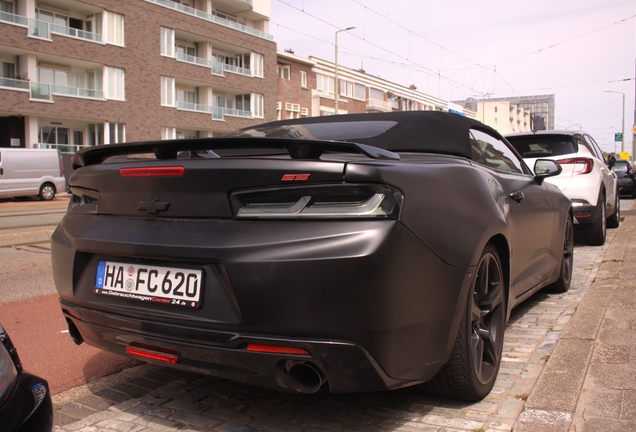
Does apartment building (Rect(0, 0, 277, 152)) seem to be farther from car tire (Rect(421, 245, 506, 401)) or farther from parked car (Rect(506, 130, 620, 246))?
car tire (Rect(421, 245, 506, 401))

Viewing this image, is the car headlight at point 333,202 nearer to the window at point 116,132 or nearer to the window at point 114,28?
the window at point 116,132

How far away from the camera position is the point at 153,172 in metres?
2.58

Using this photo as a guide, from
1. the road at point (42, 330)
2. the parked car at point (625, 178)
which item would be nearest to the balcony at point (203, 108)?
the parked car at point (625, 178)

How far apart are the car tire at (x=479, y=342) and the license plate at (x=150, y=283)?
117cm

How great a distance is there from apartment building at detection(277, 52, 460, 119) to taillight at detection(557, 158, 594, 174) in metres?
34.1

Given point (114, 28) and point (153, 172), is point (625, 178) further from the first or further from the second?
point (114, 28)

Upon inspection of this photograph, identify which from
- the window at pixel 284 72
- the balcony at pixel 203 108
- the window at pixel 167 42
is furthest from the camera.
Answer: the window at pixel 284 72

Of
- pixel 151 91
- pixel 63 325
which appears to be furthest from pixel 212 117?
pixel 63 325

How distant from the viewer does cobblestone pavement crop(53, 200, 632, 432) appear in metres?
2.66

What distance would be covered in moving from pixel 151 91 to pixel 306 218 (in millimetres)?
35983

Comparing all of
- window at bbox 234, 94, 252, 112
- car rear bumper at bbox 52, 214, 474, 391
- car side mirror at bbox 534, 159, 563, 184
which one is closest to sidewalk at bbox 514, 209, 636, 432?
car rear bumper at bbox 52, 214, 474, 391

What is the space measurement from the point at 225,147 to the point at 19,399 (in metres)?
1.26

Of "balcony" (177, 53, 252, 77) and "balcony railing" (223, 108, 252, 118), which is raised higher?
"balcony" (177, 53, 252, 77)

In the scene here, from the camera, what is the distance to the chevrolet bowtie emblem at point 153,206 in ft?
8.32
